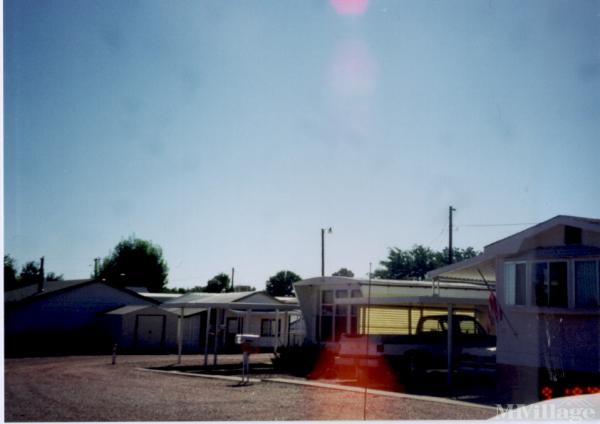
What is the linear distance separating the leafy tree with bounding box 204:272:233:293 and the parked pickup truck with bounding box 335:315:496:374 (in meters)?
52.9

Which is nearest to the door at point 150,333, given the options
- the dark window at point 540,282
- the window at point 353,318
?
the window at point 353,318

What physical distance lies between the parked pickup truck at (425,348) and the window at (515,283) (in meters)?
1.89

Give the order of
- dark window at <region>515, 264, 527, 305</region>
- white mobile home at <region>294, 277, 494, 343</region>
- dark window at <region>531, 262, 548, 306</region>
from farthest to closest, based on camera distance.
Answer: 1. white mobile home at <region>294, 277, 494, 343</region>
2. dark window at <region>515, 264, 527, 305</region>
3. dark window at <region>531, 262, 548, 306</region>

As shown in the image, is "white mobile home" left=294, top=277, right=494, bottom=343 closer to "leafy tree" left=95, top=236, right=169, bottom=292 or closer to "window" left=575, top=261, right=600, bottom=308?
"window" left=575, top=261, right=600, bottom=308

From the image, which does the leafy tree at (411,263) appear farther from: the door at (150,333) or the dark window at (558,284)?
the dark window at (558,284)

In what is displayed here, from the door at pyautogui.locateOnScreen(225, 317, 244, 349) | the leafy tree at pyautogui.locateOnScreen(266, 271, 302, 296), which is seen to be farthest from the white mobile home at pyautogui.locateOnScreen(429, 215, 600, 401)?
the leafy tree at pyautogui.locateOnScreen(266, 271, 302, 296)

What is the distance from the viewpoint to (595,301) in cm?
1255

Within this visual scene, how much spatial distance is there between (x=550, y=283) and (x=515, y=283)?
103cm

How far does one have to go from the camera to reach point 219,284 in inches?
2867

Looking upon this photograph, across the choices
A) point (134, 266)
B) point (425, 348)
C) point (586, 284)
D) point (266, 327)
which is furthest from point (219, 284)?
point (586, 284)

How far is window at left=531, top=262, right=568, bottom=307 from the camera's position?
1322cm

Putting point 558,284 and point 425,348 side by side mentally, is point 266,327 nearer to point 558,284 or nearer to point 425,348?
point 425,348

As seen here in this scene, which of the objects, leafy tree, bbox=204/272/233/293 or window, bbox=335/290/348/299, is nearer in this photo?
window, bbox=335/290/348/299

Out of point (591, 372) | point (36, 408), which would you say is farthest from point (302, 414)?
point (591, 372)
